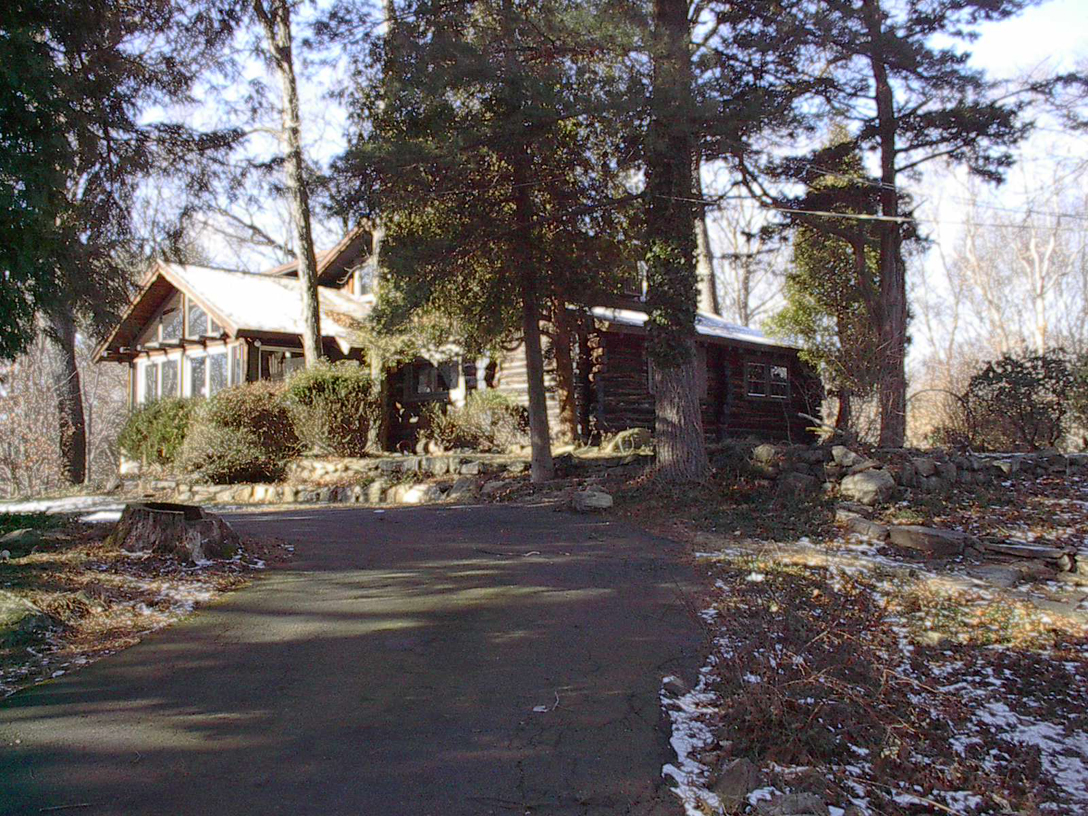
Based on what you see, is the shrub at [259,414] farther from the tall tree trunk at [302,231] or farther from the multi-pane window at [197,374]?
the multi-pane window at [197,374]

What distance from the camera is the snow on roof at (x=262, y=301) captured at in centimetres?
2300

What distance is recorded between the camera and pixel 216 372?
82.3ft

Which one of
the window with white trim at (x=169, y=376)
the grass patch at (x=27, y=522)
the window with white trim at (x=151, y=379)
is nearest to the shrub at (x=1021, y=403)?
the grass patch at (x=27, y=522)

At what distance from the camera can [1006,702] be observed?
6.10 m

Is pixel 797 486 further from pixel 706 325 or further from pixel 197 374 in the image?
pixel 197 374

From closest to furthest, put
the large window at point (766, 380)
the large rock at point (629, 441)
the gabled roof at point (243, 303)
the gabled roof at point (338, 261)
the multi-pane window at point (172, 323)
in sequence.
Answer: the large rock at point (629, 441), the gabled roof at point (243, 303), the large window at point (766, 380), the gabled roof at point (338, 261), the multi-pane window at point (172, 323)

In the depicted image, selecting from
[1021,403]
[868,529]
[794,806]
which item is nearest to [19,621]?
[794,806]

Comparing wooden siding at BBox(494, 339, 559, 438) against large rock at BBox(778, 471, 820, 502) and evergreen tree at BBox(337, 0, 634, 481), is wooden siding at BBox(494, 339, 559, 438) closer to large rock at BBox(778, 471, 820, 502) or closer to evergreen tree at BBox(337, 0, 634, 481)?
evergreen tree at BBox(337, 0, 634, 481)

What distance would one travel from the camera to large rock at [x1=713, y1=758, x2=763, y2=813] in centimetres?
414

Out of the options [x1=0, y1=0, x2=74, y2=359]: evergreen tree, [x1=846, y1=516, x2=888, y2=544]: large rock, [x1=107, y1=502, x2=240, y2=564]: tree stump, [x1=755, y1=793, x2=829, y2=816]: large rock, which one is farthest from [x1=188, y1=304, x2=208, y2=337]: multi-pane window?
[x1=755, y1=793, x2=829, y2=816]: large rock

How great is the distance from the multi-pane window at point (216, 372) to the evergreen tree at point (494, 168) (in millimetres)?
11614

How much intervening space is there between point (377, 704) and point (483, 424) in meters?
14.6

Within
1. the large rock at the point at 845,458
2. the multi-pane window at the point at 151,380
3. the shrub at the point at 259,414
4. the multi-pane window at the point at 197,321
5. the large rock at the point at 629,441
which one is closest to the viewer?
the large rock at the point at 845,458

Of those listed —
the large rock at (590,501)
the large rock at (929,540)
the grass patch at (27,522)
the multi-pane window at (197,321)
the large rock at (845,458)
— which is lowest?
the large rock at (929,540)
